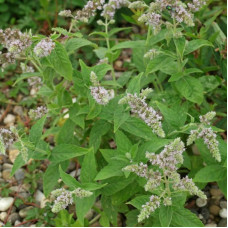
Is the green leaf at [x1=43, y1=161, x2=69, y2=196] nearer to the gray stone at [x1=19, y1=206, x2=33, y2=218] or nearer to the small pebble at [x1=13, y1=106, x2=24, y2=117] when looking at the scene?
the gray stone at [x1=19, y1=206, x2=33, y2=218]

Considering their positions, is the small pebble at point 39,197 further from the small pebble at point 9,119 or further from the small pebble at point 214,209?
the small pebble at point 214,209

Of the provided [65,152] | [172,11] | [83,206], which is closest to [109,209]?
[83,206]

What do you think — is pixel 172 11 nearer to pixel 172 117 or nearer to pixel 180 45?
pixel 180 45

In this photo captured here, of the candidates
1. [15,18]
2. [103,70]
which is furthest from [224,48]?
[15,18]

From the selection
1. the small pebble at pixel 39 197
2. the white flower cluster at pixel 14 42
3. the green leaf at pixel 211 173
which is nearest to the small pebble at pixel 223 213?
the green leaf at pixel 211 173

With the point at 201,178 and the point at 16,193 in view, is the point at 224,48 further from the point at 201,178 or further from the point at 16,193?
the point at 16,193

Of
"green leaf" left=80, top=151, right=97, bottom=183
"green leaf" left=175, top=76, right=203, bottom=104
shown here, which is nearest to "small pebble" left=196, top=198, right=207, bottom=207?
"green leaf" left=175, top=76, right=203, bottom=104
